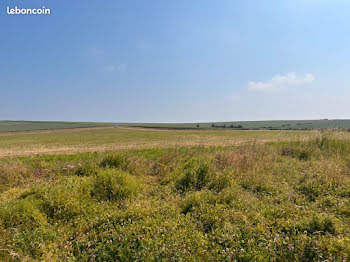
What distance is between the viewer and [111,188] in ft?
17.2

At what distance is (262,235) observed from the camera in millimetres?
3311

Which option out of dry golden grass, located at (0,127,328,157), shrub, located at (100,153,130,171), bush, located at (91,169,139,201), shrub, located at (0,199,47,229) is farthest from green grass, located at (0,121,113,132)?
shrub, located at (0,199,47,229)

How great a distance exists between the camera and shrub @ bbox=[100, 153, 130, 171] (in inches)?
304

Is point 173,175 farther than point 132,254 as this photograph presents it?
Yes

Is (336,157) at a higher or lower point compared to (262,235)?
higher

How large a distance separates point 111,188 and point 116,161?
9.00 ft

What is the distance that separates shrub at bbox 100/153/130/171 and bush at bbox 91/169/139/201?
207 cm

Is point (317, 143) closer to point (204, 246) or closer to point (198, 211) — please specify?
point (198, 211)

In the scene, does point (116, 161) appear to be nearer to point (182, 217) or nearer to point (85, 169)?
point (85, 169)

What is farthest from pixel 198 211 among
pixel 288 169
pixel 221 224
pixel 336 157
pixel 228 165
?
Answer: pixel 336 157

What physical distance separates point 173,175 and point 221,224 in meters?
3.30

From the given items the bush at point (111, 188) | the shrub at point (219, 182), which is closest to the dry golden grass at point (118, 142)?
the shrub at point (219, 182)

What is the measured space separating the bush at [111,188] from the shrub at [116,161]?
2074 millimetres

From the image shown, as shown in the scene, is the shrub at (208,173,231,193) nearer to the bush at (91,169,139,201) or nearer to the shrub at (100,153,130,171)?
the bush at (91,169,139,201)
